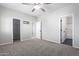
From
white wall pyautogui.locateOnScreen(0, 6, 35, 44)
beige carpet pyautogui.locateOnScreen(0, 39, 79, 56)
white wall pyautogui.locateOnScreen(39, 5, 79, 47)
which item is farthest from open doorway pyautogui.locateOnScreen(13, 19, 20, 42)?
white wall pyautogui.locateOnScreen(39, 5, 79, 47)

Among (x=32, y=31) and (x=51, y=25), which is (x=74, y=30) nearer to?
(x=51, y=25)

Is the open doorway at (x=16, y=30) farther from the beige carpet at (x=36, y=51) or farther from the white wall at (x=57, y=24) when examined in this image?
the white wall at (x=57, y=24)

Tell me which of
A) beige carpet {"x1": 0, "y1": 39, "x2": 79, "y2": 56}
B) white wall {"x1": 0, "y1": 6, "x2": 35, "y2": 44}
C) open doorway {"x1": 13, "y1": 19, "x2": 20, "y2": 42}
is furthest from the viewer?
open doorway {"x1": 13, "y1": 19, "x2": 20, "y2": 42}

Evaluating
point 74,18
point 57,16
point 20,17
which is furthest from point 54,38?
point 20,17

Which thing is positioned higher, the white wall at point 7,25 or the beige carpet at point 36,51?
the white wall at point 7,25

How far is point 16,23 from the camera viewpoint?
4.89m

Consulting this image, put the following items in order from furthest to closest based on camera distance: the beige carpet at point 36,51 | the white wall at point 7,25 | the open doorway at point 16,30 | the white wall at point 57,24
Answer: the open doorway at point 16,30 → the white wall at point 7,25 → the white wall at point 57,24 → the beige carpet at point 36,51

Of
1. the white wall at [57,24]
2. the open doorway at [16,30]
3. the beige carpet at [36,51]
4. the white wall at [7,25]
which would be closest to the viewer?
the beige carpet at [36,51]

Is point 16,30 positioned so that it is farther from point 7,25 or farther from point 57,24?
point 57,24

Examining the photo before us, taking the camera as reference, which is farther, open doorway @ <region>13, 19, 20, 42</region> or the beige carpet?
open doorway @ <region>13, 19, 20, 42</region>

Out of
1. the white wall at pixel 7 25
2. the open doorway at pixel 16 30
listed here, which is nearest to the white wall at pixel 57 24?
the white wall at pixel 7 25

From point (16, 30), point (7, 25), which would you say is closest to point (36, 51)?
point (7, 25)

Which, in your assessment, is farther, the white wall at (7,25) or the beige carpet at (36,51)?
the white wall at (7,25)

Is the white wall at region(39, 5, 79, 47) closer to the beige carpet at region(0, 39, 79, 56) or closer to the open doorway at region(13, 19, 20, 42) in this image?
the beige carpet at region(0, 39, 79, 56)
